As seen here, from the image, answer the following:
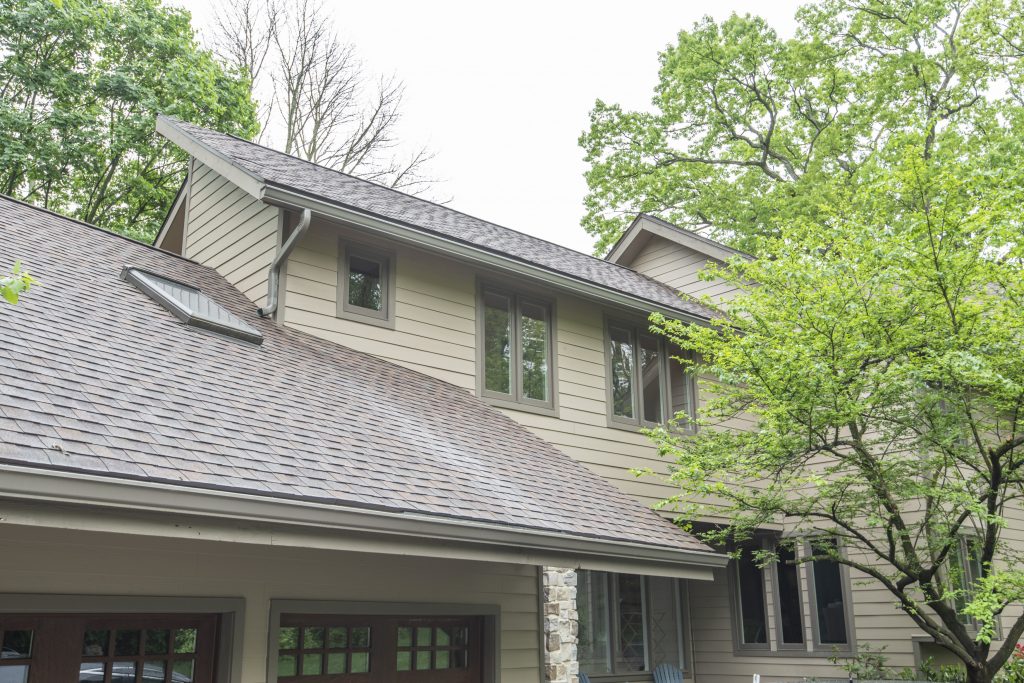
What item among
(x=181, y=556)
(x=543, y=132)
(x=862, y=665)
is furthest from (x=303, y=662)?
(x=543, y=132)

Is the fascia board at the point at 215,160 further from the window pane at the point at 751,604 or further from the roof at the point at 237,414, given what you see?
the window pane at the point at 751,604

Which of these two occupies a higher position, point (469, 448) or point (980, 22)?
point (980, 22)

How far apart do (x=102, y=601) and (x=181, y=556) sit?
0.61 metres

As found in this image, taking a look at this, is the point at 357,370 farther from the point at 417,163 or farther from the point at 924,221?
the point at 417,163

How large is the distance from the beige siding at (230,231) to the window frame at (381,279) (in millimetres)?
734

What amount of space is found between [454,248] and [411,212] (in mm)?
1723

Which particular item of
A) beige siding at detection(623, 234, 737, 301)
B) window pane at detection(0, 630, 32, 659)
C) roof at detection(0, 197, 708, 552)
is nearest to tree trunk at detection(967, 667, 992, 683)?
roof at detection(0, 197, 708, 552)

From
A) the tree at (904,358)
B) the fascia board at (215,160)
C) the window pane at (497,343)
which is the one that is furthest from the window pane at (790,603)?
the fascia board at (215,160)

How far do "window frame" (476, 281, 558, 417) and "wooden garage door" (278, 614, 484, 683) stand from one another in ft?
8.70

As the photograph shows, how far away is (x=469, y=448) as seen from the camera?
8.08 metres

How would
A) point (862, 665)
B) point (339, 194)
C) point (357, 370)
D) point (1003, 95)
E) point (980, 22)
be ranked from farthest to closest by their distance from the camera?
point (1003, 95)
point (980, 22)
point (862, 665)
point (339, 194)
point (357, 370)

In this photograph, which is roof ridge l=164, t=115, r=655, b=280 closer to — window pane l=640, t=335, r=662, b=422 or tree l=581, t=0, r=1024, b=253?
window pane l=640, t=335, r=662, b=422

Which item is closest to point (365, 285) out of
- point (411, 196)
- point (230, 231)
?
point (230, 231)

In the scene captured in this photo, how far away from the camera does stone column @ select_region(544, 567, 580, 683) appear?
29.0 ft
